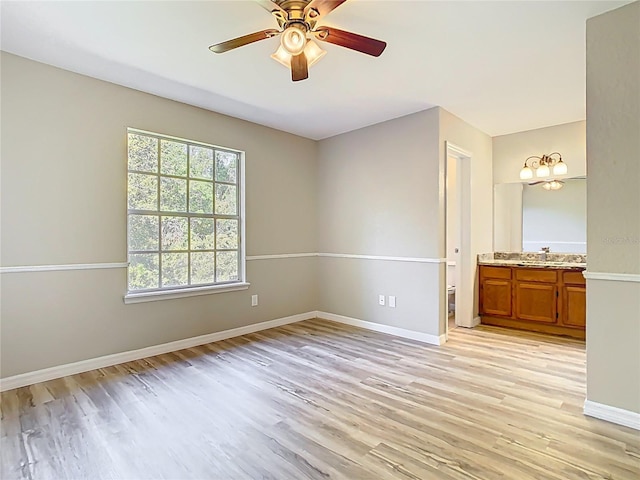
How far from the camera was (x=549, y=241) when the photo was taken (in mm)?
4469

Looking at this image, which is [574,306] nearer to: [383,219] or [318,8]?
[383,219]

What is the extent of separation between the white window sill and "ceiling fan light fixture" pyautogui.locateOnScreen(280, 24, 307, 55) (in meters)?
2.50

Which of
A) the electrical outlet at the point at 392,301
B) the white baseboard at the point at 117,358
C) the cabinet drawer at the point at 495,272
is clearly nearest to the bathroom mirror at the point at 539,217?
the cabinet drawer at the point at 495,272

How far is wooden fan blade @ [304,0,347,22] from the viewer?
176 cm

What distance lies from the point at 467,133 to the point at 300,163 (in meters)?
2.15

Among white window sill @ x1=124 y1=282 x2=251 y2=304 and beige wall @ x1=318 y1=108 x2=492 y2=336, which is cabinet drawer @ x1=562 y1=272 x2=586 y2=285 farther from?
white window sill @ x1=124 y1=282 x2=251 y2=304

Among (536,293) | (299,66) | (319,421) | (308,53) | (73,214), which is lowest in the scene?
(319,421)

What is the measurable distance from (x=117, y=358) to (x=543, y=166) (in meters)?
5.15

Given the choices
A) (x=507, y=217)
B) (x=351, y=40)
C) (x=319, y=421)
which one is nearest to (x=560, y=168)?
(x=507, y=217)

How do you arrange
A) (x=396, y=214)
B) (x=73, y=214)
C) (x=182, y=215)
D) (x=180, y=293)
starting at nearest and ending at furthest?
(x=73, y=214)
(x=180, y=293)
(x=182, y=215)
(x=396, y=214)

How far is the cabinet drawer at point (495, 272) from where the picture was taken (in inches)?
168

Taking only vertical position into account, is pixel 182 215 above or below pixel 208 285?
above

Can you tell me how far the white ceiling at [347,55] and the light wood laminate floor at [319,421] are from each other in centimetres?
250

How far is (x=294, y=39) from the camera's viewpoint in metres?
1.99
